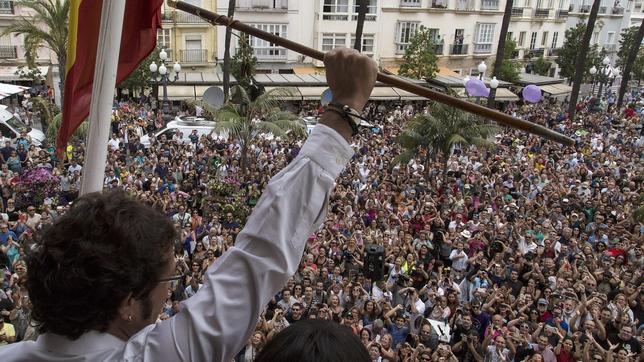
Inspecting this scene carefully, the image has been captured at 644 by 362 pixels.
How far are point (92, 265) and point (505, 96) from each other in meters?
31.7

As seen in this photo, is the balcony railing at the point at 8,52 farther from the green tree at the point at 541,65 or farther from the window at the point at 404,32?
the green tree at the point at 541,65

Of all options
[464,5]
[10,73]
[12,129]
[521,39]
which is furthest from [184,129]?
[521,39]

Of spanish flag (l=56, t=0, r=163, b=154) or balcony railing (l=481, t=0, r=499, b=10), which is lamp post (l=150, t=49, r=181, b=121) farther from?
balcony railing (l=481, t=0, r=499, b=10)

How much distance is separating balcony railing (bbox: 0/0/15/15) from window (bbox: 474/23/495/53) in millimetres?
26920

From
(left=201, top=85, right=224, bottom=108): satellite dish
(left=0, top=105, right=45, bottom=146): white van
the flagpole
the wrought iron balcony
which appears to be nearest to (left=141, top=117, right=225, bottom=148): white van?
(left=201, top=85, right=224, bottom=108): satellite dish

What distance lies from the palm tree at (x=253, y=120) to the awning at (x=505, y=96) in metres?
18.5

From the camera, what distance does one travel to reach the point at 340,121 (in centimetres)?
131

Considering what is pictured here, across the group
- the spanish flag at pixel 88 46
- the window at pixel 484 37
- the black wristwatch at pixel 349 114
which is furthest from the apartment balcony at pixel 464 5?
the black wristwatch at pixel 349 114

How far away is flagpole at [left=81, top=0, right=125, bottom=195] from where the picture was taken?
2.56 metres

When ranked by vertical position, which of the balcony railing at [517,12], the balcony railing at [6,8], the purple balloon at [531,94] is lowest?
the purple balloon at [531,94]

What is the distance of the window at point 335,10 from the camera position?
3316 centimetres

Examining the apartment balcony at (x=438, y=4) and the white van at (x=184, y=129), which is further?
the apartment balcony at (x=438, y=4)

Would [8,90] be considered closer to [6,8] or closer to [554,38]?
[6,8]

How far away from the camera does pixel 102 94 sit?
259cm
